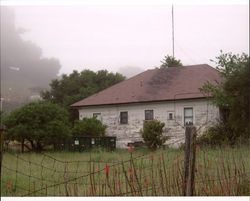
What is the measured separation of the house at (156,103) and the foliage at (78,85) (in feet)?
1.46

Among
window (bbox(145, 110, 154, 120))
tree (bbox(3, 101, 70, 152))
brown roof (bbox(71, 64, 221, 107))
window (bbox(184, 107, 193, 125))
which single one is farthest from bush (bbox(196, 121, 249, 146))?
tree (bbox(3, 101, 70, 152))

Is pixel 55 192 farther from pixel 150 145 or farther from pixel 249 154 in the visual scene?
pixel 150 145

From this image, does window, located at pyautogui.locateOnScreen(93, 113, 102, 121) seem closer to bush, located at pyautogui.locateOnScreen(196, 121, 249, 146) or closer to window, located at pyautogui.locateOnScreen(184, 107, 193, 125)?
window, located at pyautogui.locateOnScreen(184, 107, 193, 125)

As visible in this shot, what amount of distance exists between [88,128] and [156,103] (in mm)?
3141

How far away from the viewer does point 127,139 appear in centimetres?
1891

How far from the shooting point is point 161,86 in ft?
59.1

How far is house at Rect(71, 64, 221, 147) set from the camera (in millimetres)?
17312

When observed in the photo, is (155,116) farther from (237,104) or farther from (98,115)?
(237,104)

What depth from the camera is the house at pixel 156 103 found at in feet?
56.8

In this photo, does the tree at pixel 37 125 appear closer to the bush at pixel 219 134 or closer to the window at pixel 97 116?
the window at pixel 97 116

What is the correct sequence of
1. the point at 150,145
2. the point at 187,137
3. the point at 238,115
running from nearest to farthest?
the point at 187,137
the point at 238,115
the point at 150,145

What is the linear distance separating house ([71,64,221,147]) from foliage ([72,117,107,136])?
775 mm
